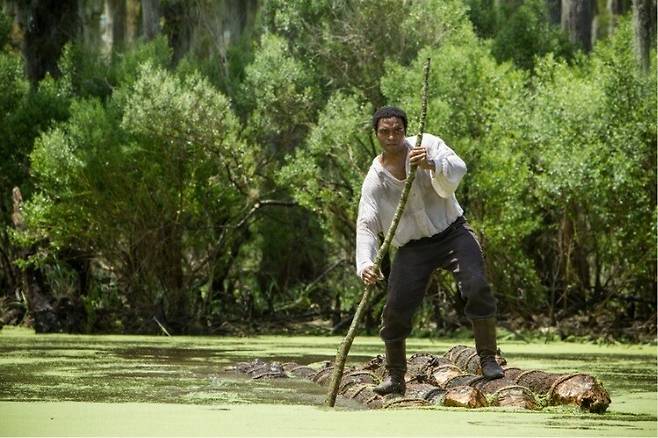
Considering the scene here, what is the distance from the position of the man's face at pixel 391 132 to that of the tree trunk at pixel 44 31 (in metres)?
16.6

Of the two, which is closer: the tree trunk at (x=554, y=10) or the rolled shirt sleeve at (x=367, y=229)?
the rolled shirt sleeve at (x=367, y=229)

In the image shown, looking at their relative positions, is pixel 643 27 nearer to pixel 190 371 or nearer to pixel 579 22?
pixel 579 22

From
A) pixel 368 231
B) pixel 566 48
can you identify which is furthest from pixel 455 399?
pixel 566 48

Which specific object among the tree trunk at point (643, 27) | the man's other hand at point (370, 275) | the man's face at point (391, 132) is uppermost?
the tree trunk at point (643, 27)

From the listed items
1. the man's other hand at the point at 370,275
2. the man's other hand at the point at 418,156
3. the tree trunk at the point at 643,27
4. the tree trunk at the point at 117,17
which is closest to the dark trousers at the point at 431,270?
the man's other hand at the point at 370,275

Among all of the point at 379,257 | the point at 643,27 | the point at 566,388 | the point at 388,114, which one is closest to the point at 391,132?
the point at 388,114

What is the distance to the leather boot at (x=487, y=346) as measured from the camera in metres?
7.84

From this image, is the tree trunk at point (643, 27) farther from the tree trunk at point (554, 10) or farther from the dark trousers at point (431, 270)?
the dark trousers at point (431, 270)

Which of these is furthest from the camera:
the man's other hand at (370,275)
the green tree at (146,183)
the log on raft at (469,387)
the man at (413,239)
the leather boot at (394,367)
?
the green tree at (146,183)

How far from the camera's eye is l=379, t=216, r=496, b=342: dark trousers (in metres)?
7.72

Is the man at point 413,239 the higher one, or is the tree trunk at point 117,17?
the tree trunk at point 117,17

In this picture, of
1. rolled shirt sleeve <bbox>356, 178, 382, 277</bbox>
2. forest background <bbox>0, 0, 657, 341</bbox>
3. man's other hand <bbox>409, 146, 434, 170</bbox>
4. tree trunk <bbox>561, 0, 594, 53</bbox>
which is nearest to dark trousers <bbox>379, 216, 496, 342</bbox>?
rolled shirt sleeve <bbox>356, 178, 382, 277</bbox>

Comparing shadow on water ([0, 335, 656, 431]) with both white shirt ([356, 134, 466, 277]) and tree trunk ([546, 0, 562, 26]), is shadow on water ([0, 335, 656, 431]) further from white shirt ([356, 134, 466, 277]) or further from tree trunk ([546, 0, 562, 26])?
tree trunk ([546, 0, 562, 26])

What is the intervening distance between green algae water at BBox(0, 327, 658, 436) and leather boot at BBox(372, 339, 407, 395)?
263 mm
